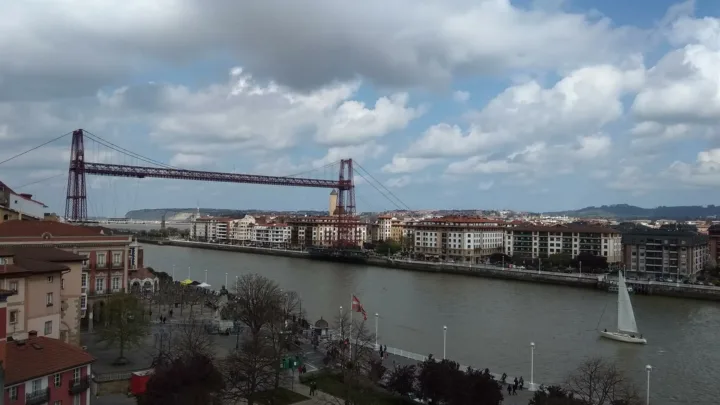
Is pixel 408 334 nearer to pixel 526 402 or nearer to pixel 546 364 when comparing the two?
pixel 546 364

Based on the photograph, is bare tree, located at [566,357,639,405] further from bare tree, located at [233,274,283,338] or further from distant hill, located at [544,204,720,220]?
distant hill, located at [544,204,720,220]

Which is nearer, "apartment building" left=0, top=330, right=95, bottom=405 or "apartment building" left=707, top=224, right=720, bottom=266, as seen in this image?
"apartment building" left=0, top=330, right=95, bottom=405

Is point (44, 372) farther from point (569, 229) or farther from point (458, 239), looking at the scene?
point (458, 239)

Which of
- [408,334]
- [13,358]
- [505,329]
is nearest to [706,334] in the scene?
[505,329]

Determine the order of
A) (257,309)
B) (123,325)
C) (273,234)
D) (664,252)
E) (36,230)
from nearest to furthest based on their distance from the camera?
1. (123,325)
2. (257,309)
3. (36,230)
4. (664,252)
5. (273,234)

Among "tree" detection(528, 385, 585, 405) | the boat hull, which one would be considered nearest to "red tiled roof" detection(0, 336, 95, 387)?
"tree" detection(528, 385, 585, 405)

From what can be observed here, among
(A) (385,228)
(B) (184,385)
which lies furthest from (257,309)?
(A) (385,228)
